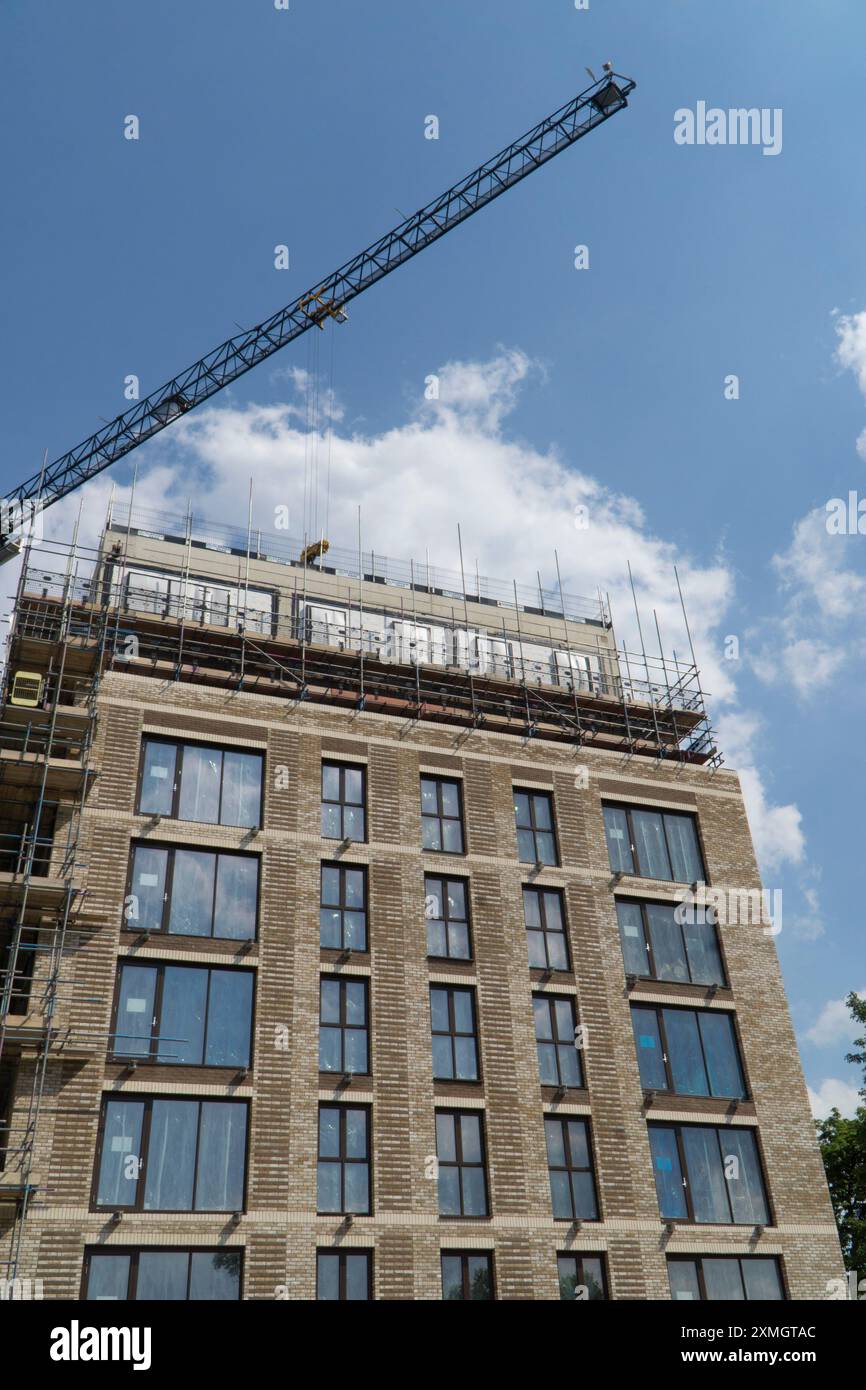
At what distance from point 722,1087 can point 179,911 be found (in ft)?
51.2

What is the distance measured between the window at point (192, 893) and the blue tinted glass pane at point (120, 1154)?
4249mm

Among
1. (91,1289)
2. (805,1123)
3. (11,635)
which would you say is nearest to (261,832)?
(11,635)

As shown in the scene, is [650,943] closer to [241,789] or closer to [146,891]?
[241,789]

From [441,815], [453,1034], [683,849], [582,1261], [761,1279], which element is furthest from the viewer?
[683,849]

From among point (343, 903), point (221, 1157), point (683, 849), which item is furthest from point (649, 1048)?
point (221, 1157)

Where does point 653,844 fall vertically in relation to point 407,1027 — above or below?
above

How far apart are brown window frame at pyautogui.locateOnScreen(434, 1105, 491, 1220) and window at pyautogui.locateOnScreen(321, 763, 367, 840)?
7609 mm

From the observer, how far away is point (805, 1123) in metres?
31.5

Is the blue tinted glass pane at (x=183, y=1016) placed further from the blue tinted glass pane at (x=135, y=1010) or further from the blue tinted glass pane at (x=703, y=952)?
the blue tinted glass pane at (x=703, y=952)

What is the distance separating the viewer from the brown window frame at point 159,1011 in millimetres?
26328

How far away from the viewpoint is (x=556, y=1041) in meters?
30.4

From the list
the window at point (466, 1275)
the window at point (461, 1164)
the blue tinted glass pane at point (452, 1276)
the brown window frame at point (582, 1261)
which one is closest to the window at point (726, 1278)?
the brown window frame at point (582, 1261)

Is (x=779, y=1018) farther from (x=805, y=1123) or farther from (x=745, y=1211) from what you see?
(x=745, y=1211)

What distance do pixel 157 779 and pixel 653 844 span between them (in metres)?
15.1
